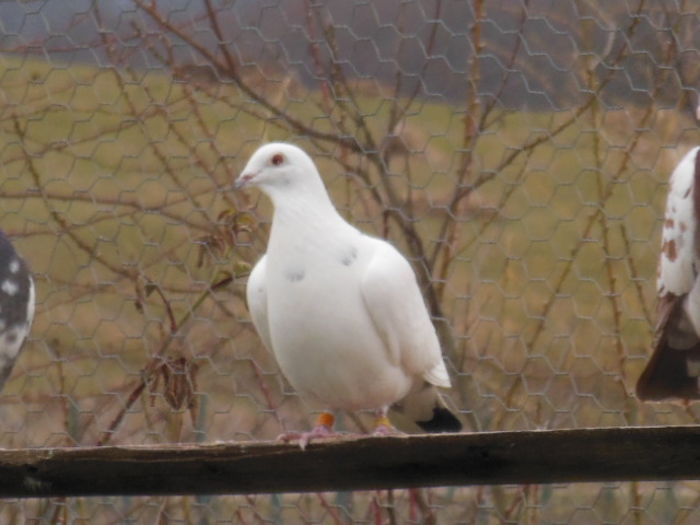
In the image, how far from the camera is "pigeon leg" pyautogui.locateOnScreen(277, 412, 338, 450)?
4.02 ft

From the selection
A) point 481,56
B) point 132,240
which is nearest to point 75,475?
point 481,56

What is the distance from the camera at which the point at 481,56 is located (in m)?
1.78

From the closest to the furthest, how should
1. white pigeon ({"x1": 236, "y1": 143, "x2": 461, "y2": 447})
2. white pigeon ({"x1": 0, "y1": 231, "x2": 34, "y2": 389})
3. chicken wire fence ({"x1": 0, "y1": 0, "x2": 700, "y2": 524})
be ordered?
white pigeon ({"x1": 236, "y1": 143, "x2": 461, "y2": 447}) → white pigeon ({"x1": 0, "y1": 231, "x2": 34, "y2": 389}) → chicken wire fence ({"x1": 0, "y1": 0, "x2": 700, "y2": 524})

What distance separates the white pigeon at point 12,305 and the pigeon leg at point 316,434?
1.07ft

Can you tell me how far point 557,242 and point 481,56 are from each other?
0.31 meters

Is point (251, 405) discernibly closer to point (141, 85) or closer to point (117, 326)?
point (117, 326)

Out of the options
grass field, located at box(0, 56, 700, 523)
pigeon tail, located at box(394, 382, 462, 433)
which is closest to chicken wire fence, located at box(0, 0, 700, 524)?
grass field, located at box(0, 56, 700, 523)

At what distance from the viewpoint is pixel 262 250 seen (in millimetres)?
2012

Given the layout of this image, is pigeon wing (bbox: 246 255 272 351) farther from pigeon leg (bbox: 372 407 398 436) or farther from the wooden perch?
the wooden perch

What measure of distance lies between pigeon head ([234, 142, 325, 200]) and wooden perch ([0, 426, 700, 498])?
35 centimetres

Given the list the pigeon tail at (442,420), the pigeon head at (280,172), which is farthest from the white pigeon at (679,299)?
the pigeon head at (280,172)

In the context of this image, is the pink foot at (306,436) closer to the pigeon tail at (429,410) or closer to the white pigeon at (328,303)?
the white pigeon at (328,303)

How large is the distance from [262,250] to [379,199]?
0.22 m

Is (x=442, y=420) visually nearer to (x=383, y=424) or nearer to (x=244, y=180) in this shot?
(x=383, y=424)
